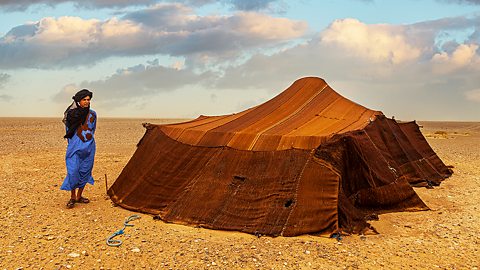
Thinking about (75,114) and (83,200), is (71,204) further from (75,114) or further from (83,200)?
(75,114)

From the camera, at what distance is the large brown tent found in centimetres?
702

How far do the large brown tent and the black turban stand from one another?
137 centimetres

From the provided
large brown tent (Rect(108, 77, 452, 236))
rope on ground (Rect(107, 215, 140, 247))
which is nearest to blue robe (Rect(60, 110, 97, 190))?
large brown tent (Rect(108, 77, 452, 236))

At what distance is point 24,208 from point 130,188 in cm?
180

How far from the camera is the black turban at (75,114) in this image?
8.24 metres

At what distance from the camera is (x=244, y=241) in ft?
21.4

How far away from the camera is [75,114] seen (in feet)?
27.1

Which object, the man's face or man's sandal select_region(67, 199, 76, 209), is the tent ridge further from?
man's sandal select_region(67, 199, 76, 209)

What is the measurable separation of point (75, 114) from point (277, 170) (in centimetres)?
346

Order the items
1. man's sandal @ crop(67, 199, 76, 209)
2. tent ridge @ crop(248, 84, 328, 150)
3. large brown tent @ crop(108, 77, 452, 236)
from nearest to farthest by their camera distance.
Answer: large brown tent @ crop(108, 77, 452, 236)
tent ridge @ crop(248, 84, 328, 150)
man's sandal @ crop(67, 199, 76, 209)

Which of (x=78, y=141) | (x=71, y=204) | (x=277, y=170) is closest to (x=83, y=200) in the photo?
(x=71, y=204)

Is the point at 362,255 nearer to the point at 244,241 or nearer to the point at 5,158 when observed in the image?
the point at 244,241

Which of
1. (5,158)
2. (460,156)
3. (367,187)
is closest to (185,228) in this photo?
(367,187)

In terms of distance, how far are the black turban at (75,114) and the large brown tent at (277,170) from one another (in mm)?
1375
